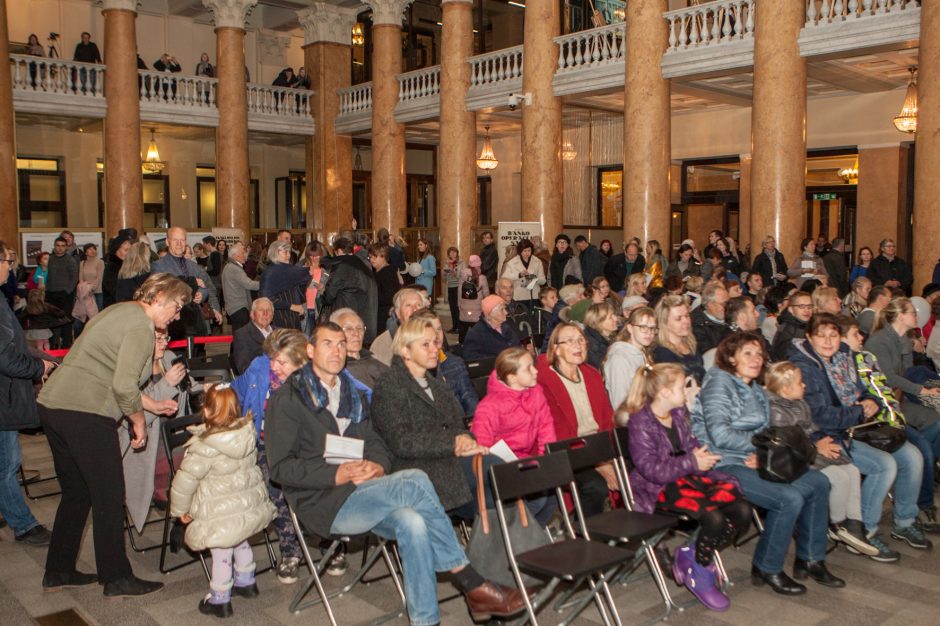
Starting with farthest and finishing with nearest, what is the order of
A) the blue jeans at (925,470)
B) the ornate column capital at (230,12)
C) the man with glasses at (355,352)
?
the ornate column capital at (230,12)
the blue jeans at (925,470)
the man with glasses at (355,352)

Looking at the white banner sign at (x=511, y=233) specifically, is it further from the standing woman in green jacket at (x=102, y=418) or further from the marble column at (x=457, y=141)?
the standing woman in green jacket at (x=102, y=418)

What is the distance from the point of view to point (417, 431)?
4461 mm

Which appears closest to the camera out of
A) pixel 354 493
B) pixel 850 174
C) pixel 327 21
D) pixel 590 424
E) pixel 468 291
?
pixel 354 493

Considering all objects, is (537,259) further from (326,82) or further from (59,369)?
(326,82)

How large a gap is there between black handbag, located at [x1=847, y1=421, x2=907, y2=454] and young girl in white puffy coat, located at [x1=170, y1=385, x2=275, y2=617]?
3499 mm

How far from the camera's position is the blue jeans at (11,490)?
533cm

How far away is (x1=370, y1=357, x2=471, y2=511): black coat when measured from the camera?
14.5 feet

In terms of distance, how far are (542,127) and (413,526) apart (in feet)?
43.0

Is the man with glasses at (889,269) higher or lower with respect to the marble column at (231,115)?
lower

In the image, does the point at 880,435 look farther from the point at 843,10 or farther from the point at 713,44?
the point at 713,44

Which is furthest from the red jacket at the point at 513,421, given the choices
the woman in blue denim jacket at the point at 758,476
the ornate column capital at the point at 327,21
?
the ornate column capital at the point at 327,21

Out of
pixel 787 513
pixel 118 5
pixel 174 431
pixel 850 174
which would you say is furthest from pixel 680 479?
pixel 118 5

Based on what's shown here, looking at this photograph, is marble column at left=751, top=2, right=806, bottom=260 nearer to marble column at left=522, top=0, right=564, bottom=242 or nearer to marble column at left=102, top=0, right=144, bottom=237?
marble column at left=522, top=0, right=564, bottom=242

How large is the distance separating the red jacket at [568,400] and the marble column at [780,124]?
8.41 meters
